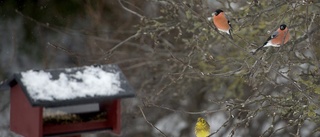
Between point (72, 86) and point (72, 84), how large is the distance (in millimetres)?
13

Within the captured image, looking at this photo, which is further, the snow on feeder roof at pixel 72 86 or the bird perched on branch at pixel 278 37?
the bird perched on branch at pixel 278 37

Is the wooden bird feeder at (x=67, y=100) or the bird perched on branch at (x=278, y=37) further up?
the bird perched on branch at (x=278, y=37)

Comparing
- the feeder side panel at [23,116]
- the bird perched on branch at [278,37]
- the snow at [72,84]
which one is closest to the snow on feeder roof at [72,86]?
the snow at [72,84]

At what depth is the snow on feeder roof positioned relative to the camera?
3.64 metres

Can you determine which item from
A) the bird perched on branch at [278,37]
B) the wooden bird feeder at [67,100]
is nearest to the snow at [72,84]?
the wooden bird feeder at [67,100]

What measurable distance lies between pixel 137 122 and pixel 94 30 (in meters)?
1.35

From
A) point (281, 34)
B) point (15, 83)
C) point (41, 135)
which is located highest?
point (281, 34)

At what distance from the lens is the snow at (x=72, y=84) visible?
367cm

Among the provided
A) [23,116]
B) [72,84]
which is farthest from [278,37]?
[23,116]

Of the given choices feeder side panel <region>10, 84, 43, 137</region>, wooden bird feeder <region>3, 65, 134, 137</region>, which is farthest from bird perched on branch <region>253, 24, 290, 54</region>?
feeder side panel <region>10, 84, 43, 137</region>

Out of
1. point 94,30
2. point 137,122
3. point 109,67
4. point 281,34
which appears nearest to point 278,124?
point 137,122

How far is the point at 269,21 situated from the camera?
5926 mm

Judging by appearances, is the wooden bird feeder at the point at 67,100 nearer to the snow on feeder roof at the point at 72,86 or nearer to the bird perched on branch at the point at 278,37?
the snow on feeder roof at the point at 72,86

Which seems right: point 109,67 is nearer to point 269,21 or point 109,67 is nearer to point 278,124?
point 269,21
